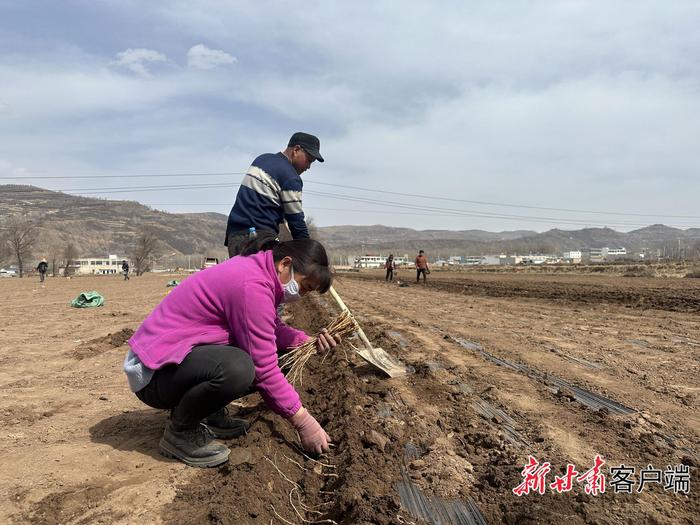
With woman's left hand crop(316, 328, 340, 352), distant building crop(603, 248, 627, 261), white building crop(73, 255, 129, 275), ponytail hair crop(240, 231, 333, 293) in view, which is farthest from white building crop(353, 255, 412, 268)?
ponytail hair crop(240, 231, 333, 293)

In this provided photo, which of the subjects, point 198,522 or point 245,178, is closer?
point 198,522

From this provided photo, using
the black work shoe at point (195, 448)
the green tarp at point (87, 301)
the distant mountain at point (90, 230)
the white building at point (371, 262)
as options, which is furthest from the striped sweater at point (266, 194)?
the distant mountain at point (90, 230)

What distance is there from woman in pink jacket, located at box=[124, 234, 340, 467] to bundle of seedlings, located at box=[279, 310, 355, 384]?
0.72 m

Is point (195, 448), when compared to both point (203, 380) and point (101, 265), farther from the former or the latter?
Answer: point (101, 265)

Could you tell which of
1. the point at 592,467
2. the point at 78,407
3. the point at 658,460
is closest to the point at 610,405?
the point at 658,460

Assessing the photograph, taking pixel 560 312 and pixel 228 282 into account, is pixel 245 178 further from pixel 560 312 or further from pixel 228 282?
pixel 560 312

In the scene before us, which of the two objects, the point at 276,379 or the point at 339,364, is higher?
the point at 276,379

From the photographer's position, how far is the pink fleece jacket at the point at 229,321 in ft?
8.26

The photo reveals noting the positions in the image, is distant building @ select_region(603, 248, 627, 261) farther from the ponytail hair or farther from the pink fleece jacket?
the pink fleece jacket

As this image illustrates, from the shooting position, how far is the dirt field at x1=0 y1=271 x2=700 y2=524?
2260mm

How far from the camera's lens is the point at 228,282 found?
2529 mm

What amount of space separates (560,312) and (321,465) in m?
9.02

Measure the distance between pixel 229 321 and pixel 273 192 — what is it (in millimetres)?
1727

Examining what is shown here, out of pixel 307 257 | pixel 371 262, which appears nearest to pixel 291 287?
pixel 307 257
